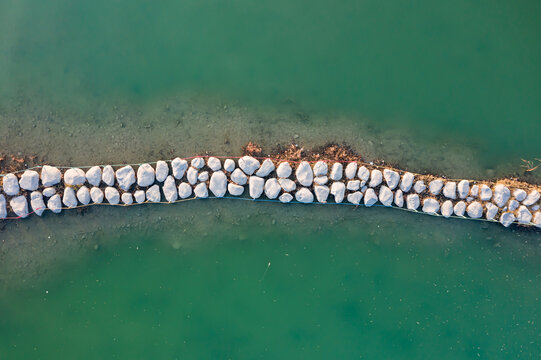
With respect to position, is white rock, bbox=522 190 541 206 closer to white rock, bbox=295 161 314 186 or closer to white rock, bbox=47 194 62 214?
white rock, bbox=295 161 314 186

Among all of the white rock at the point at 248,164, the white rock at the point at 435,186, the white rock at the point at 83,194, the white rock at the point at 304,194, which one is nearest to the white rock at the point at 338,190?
the white rock at the point at 304,194

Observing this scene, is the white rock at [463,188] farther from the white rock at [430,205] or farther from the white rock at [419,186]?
the white rock at [419,186]

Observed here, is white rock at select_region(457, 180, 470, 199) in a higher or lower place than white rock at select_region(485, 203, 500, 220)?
higher

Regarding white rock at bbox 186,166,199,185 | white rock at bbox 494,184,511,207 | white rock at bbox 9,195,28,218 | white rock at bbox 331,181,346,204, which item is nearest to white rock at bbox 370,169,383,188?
white rock at bbox 331,181,346,204

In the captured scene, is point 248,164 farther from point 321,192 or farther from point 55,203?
point 55,203

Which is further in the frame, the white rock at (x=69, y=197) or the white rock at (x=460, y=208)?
the white rock at (x=460, y=208)

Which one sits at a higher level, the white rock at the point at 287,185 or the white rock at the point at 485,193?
the white rock at the point at 287,185

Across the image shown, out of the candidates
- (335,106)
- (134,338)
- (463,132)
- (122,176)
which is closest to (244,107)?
(335,106)
